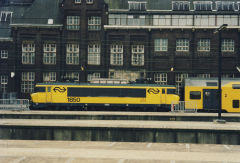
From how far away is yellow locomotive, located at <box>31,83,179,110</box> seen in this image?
1651 inches

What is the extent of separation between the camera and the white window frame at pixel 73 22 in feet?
172

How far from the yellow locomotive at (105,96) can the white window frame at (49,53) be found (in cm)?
1111

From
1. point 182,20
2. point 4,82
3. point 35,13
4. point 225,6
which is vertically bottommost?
point 4,82

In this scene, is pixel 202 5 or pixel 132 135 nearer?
pixel 132 135

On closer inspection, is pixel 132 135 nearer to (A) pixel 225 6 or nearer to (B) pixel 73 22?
(B) pixel 73 22

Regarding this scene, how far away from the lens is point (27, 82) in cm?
5216

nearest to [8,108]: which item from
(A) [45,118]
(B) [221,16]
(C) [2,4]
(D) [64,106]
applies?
(D) [64,106]

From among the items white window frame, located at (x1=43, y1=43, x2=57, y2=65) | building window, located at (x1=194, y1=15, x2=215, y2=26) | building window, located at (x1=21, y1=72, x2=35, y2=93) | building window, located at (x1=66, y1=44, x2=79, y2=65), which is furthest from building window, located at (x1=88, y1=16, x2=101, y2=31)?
building window, located at (x1=194, y1=15, x2=215, y2=26)

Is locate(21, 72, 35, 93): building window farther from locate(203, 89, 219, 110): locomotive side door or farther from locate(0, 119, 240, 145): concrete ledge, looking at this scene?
locate(0, 119, 240, 145): concrete ledge

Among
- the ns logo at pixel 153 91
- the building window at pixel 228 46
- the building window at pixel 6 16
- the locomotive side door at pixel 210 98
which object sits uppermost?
the building window at pixel 6 16

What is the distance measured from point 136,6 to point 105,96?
1749 cm

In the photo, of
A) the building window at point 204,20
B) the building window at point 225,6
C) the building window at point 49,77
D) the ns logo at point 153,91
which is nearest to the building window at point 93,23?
the building window at point 49,77

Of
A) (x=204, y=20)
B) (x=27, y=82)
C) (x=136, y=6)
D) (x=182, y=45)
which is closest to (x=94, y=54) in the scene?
(x=136, y=6)

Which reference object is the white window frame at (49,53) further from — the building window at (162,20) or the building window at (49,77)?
the building window at (162,20)
